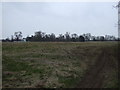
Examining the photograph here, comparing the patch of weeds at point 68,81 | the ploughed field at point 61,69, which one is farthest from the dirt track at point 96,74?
the patch of weeds at point 68,81

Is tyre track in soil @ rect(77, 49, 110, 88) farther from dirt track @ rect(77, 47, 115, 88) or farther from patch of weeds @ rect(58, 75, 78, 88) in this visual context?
patch of weeds @ rect(58, 75, 78, 88)

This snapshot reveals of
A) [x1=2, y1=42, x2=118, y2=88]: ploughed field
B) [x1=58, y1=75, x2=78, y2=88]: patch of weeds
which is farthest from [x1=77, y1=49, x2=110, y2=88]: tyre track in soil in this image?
[x1=58, y1=75, x2=78, y2=88]: patch of weeds

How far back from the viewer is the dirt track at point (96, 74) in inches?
784

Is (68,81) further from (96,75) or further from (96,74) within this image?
(96,74)

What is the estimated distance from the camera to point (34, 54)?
30938 mm

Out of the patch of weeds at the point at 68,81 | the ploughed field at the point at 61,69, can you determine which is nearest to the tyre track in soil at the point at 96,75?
the ploughed field at the point at 61,69

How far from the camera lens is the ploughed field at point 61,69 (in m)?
20.3

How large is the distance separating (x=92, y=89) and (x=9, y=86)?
21.1 feet

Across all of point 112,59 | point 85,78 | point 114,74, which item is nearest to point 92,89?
point 85,78

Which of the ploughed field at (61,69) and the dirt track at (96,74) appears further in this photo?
the ploughed field at (61,69)

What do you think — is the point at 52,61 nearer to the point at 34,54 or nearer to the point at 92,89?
the point at 34,54

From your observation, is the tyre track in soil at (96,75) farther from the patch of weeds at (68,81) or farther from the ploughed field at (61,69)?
the patch of weeds at (68,81)

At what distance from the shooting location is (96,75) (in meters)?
22.1

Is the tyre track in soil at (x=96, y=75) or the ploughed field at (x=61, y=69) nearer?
the tyre track in soil at (x=96, y=75)
